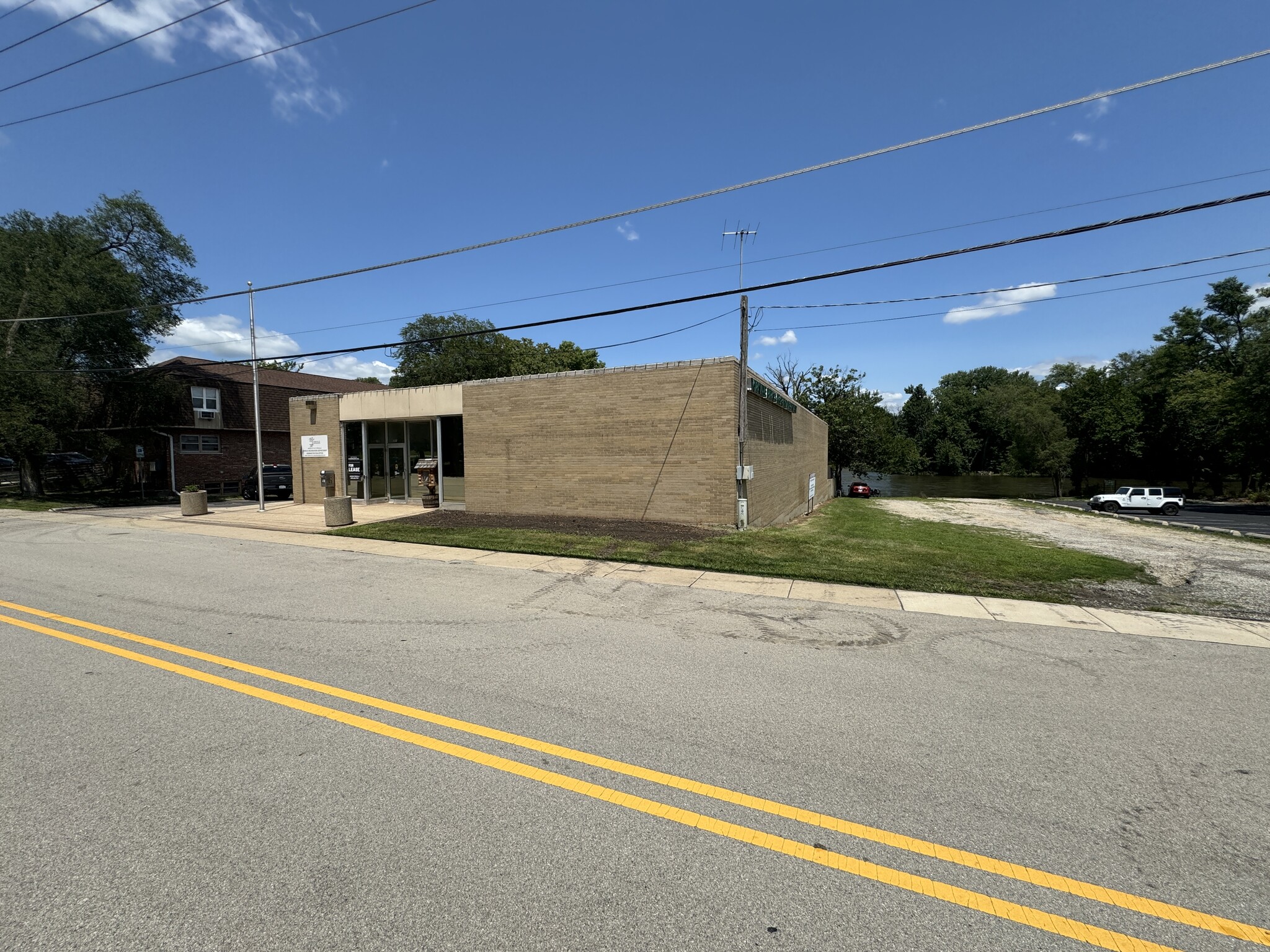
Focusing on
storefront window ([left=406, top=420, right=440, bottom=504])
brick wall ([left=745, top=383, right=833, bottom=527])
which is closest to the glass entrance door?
storefront window ([left=406, top=420, right=440, bottom=504])

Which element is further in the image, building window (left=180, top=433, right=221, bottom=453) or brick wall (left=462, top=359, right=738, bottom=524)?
building window (left=180, top=433, right=221, bottom=453)

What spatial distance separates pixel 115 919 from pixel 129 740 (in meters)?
1.99

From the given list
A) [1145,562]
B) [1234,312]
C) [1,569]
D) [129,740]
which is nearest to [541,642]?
[129,740]

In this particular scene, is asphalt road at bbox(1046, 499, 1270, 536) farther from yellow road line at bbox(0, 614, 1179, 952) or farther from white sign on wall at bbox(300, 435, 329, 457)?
white sign on wall at bbox(300, 435, 329, 457)

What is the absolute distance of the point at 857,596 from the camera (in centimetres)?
832

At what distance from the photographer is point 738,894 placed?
2.50 m

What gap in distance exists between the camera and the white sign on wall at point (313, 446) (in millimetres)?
22547

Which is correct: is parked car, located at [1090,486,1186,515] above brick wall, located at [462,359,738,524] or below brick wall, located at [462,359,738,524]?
below

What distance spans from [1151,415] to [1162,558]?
61614 mm

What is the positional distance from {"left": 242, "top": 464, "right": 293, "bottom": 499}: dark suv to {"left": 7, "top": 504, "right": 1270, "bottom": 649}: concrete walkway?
1381 centimetres

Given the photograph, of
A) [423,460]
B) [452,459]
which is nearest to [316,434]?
[423,460]

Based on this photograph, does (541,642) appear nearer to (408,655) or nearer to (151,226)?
(408,655)

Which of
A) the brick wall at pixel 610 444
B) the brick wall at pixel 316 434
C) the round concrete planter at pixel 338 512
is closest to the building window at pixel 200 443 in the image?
the brick wall at pixel 316 434

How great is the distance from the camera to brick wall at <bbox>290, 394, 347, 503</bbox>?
2231 centimetres
